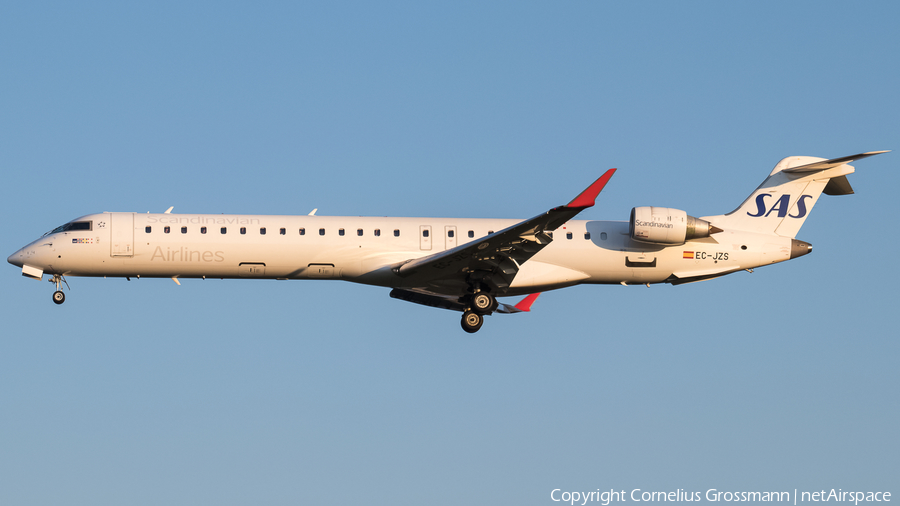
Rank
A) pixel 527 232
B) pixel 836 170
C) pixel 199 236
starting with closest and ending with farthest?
pixel 527 232 → pixel 199 236 → pixel 836 170

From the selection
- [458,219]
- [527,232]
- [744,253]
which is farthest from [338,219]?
[744,253]

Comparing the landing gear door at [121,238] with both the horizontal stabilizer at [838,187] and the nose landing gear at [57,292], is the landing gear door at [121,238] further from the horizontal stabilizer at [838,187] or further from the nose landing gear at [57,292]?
the horizontal stabilizer at [838,187]

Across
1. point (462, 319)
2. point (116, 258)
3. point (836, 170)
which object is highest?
point (836, 170)

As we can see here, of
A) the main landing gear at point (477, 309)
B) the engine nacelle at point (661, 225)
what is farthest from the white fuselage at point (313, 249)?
the main landing gear at point (477, 309)

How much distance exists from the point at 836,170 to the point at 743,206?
3083 mm

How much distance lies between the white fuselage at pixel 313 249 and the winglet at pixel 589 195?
534 centimetres

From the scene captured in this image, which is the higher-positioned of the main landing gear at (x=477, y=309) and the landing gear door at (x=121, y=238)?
the landing gear door at (x=121, y=238)

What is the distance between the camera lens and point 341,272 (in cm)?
3006

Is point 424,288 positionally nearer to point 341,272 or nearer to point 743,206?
point 341,272

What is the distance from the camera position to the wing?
25609 mm

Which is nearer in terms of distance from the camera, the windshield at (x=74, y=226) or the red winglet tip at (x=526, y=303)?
the windshield at (x=74, y=226)

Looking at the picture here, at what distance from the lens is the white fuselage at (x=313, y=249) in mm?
29812

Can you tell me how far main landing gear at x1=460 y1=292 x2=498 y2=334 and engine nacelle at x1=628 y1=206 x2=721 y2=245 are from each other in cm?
470

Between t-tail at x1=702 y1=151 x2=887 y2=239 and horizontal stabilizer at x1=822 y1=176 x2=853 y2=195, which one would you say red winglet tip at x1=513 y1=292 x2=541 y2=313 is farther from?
horizontal stabilizer at x1=822 y1=176 x2=853 y2=195
